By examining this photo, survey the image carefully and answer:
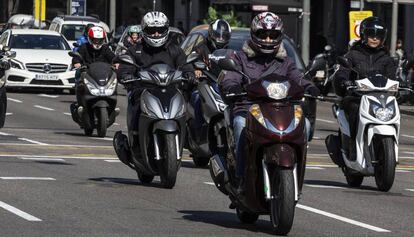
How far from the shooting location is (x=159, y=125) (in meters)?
→ 14.7

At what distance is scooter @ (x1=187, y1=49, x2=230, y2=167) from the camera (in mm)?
16797

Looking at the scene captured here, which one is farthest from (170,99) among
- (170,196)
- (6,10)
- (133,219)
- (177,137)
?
(6,10)

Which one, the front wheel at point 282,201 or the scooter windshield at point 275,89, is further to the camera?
the scooter windshield at point 275,89

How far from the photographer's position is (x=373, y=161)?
606 inches

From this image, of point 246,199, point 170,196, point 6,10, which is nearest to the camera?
point 246,199

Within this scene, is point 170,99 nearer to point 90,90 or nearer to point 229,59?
point 229,59

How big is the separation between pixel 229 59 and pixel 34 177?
472 cm

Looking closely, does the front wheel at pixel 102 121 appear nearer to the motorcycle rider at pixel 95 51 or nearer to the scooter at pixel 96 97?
the scooter at pixel 96 97

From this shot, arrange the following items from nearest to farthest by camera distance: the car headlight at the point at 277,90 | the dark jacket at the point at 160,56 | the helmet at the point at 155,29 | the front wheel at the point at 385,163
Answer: the car headlight at the point at 277,90 → the front wheel at the point at 385,163 → the helmet at the point at 155,29 → the dark jacket at the point at 160,56

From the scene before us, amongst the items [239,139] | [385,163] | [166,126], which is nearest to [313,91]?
[239,139]

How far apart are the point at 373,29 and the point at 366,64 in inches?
15.3

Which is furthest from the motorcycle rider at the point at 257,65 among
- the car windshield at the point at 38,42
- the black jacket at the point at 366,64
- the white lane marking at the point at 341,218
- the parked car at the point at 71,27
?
the parked car at the point at 71,27

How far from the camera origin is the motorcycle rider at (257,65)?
37.3ft

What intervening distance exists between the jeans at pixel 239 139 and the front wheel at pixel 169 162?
3118mm
